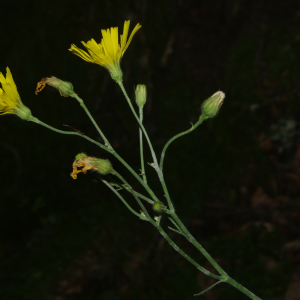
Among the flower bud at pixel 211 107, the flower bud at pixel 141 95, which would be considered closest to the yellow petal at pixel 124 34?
the flower bud at pixel 141 95

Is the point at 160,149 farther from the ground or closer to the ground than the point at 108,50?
closer to the ground

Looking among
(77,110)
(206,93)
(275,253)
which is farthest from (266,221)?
(77,110)

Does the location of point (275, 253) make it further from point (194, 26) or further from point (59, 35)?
point (59, 35)

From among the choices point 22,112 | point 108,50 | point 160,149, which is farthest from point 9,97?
point 160,149

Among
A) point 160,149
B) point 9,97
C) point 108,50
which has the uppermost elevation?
point 108,50

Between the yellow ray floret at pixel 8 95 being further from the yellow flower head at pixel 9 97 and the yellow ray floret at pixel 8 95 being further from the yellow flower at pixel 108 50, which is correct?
the yellow flower at pixel 108 50

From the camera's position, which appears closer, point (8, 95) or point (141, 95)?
point (8, 95)

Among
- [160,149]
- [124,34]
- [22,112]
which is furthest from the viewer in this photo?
[160,149]

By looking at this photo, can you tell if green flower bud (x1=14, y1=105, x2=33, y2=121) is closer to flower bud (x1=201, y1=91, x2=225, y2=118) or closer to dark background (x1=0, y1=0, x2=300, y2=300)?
flower bud (x1=201, y1=91, x2=225, y2=118)

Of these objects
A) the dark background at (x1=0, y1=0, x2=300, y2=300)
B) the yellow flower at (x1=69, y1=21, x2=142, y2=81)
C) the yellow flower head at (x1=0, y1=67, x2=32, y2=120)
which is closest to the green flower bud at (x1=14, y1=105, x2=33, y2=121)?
the yellow flower head at (x1=0, y1=67, x2=32, y2=120)

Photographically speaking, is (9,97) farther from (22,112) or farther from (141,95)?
(141,95)
